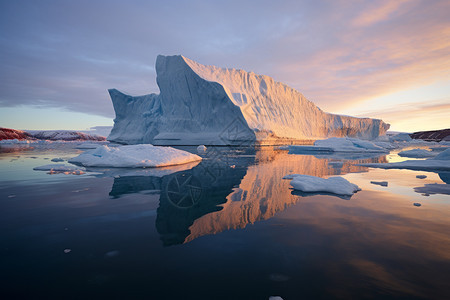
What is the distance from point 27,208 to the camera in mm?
3221

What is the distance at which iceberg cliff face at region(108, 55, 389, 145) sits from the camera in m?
23.4

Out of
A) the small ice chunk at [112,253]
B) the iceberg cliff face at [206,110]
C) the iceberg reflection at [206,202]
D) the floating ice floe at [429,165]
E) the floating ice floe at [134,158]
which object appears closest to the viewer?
the small ice chunk at [112,253]

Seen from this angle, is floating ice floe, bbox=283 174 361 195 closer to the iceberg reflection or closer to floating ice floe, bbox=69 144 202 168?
the iceberg reflection

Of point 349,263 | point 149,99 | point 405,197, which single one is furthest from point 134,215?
point 149,99

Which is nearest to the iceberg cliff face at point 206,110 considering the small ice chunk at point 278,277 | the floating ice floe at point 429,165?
the floating ice floe at point 429,165

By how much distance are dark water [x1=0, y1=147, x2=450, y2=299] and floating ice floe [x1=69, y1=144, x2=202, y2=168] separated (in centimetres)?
386

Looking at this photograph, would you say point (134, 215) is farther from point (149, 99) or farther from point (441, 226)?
point (149, 99)

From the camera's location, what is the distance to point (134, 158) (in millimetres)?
7930

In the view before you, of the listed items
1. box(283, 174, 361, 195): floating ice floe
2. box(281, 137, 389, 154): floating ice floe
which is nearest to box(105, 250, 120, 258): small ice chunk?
box(283, 174, 361, 195): floating ice floe

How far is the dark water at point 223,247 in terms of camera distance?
60.6 inches

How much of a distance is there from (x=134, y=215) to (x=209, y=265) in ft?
5.13

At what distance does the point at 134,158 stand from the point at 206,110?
Answer: 1674 cm

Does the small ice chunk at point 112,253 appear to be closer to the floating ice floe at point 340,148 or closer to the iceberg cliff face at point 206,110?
the floating ice floe at point 340,148

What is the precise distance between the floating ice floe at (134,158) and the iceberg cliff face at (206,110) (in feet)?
47.2
